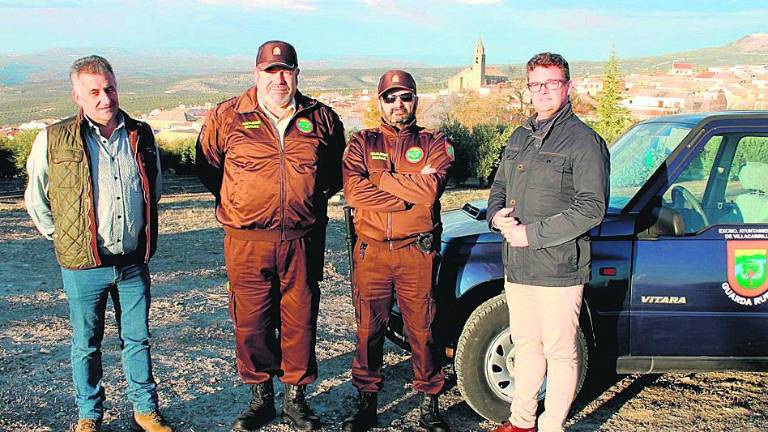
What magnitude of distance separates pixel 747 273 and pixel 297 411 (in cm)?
278

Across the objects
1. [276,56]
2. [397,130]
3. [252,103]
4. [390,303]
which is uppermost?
[276,56]

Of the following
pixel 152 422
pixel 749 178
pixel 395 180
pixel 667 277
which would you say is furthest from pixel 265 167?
pixel 749 178

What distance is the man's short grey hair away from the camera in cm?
328

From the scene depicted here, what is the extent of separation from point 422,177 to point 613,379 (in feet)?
7.66

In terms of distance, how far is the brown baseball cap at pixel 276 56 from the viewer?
3.66m

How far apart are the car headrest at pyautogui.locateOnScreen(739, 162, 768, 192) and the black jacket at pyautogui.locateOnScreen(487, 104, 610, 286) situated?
1.48 m

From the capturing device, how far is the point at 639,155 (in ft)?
14.1

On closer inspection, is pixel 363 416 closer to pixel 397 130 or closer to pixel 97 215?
pixel 397 130

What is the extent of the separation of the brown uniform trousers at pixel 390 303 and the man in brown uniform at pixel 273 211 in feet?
1.14

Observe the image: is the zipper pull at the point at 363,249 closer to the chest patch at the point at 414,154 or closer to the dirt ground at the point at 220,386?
the chest patch at the point at 414,154

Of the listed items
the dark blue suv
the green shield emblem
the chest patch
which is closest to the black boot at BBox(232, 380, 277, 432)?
the dark blue suv

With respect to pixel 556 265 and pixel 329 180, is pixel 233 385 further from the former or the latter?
pixel 556 265

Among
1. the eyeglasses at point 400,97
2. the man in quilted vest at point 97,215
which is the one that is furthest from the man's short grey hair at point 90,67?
the eyeglasses at point 400,97

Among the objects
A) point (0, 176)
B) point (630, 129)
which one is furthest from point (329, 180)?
point (0, 176)
